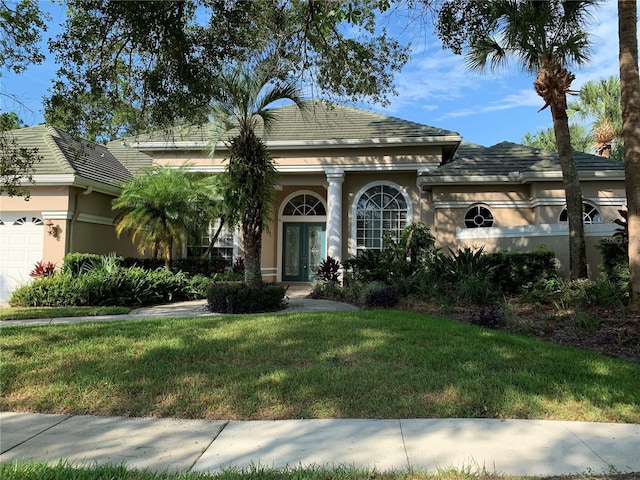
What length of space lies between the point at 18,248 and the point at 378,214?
1219cm

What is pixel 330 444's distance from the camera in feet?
12.1

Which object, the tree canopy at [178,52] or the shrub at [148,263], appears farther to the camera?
the shrub at [148,263]

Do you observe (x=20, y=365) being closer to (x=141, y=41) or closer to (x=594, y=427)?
(x=141, y=41)

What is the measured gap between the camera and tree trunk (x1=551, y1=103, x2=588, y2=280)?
10406 millimetres

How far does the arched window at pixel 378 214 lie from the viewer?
1641 cm

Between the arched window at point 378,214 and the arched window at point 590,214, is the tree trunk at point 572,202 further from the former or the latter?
the arched window at point 378,214

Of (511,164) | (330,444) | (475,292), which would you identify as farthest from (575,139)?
(330,444)

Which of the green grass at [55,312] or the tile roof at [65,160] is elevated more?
the tile roof at [65,160]

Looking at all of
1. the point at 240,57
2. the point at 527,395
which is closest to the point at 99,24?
the point at 240,57

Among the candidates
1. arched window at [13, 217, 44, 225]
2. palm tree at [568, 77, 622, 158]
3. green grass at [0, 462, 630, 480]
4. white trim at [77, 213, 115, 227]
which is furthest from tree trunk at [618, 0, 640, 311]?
palm tree at [568, 77, 622, 158]

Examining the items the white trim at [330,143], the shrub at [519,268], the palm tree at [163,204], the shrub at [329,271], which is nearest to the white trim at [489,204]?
the white trim at [330,143]

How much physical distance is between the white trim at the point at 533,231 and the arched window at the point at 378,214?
2426 mm

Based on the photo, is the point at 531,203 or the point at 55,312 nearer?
the point at 55,312

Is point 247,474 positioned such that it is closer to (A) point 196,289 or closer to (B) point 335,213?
(A) point 196,289
